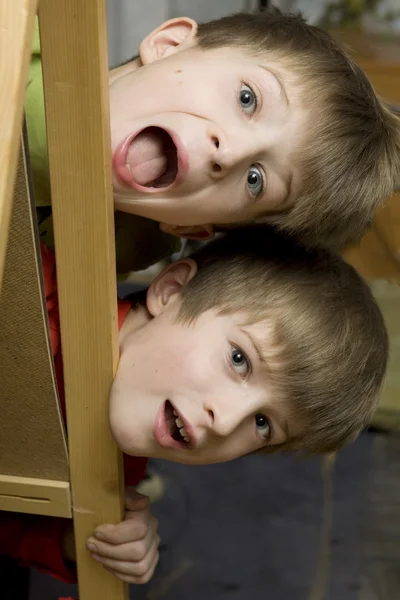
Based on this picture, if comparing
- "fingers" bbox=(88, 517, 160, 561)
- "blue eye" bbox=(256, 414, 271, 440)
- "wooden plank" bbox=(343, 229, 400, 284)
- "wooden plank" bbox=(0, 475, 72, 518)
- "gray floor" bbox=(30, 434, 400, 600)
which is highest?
"blue eye" bbox=(256, 414, 271, 440)

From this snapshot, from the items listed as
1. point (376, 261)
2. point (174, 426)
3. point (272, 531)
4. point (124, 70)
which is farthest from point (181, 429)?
point (376, 261)

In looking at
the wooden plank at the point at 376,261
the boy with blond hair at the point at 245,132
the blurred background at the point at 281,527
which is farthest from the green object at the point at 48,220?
the wooden plank at the point at 376,261

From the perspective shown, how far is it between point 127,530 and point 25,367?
23 centimetres

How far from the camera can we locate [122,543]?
849 millimetres

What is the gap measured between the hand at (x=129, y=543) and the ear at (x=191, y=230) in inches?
11.2

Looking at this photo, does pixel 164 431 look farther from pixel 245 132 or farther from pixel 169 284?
pixel 245 132

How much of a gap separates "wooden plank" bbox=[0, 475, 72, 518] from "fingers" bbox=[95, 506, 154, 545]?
0.04 m

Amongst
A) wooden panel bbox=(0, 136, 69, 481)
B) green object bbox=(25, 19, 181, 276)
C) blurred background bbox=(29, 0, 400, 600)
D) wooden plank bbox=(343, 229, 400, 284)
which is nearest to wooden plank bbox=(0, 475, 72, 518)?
wooden panel bbox=(0, 136, 69, 481)

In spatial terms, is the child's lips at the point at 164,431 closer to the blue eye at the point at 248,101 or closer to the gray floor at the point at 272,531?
the blue eye at the point at 248,101

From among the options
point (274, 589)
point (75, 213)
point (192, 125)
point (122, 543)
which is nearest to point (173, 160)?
point (192, 125)

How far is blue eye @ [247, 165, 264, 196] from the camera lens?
2.62 ft

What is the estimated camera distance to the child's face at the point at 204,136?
2.50 ft

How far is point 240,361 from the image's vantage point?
0.79 m

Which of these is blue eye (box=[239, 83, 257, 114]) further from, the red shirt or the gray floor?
the gray floor
